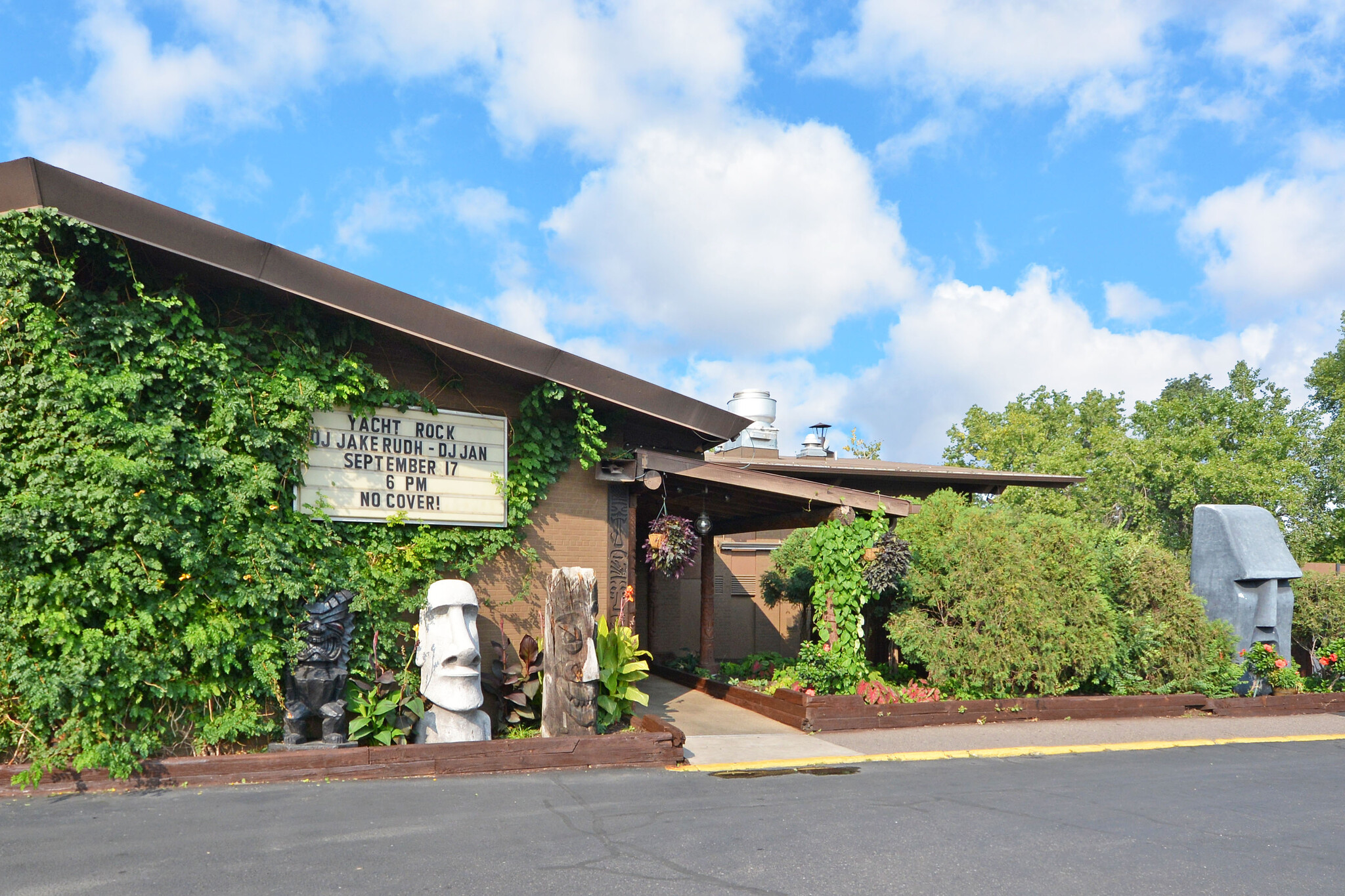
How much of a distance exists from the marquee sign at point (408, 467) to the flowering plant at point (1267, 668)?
434 inches

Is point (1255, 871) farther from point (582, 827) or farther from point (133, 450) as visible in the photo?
point (133, 450)

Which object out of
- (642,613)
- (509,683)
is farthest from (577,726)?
(642,613)

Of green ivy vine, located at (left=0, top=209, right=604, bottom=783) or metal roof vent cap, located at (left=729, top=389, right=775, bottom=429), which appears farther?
metal roof vent cap, located at (left=729, top=389, right=775, bottom=429)

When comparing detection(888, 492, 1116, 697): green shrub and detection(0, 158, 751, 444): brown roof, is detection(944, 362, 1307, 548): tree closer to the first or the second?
detection(888, 492, 1116, 697): green shrub

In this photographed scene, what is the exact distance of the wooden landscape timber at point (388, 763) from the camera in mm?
7102

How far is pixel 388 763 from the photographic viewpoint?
7.70m

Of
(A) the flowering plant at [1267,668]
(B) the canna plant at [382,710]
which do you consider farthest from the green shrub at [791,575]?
(A) the flowering plant at [1267,668]

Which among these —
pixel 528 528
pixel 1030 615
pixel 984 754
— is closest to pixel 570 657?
pixel 528 528

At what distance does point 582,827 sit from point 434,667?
2511mm

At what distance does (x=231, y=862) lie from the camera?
5395 mm

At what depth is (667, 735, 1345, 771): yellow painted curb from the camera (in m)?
8.56

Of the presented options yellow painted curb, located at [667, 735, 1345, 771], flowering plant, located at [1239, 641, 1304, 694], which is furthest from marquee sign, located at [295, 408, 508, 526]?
flowering plant, located at [1239, 641, 1304, 694]

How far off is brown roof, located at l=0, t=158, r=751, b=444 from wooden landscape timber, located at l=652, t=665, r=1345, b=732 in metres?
3.36

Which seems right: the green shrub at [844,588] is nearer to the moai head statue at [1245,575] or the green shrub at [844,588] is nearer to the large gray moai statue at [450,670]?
the large gray moai statue at [450,670]
